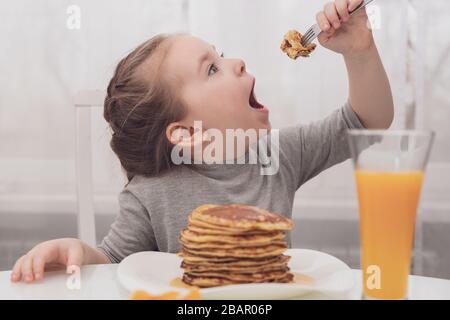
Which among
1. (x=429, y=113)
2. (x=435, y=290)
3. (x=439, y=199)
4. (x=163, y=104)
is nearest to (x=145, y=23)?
(x=163, y=104)

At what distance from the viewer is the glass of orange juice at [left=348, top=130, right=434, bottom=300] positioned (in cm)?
70

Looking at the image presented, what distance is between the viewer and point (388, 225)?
28.6 inches

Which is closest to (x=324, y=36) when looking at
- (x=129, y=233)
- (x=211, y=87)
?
(x=211, y=87)

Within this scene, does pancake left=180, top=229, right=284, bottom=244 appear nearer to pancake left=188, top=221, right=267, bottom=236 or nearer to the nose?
pancake left=188, top=221, right=267, bottom=236

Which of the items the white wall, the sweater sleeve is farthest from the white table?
the white wall

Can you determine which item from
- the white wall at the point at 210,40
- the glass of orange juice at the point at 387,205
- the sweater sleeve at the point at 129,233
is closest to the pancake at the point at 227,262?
the glass of orange juice at the point at 387,205

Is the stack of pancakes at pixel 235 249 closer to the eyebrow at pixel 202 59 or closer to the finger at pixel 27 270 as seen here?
the finger at pixel 27 270

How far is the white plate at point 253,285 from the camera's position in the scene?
761 mm

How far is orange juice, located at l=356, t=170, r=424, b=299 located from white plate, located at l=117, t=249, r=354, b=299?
0.23 ft

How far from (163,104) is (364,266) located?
2.57ft

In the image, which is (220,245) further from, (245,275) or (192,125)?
(192,125)

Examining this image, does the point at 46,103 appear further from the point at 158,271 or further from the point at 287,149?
the point at 158,271

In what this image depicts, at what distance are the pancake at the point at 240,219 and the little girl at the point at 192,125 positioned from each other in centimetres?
50

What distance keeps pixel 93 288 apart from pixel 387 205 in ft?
1.46
